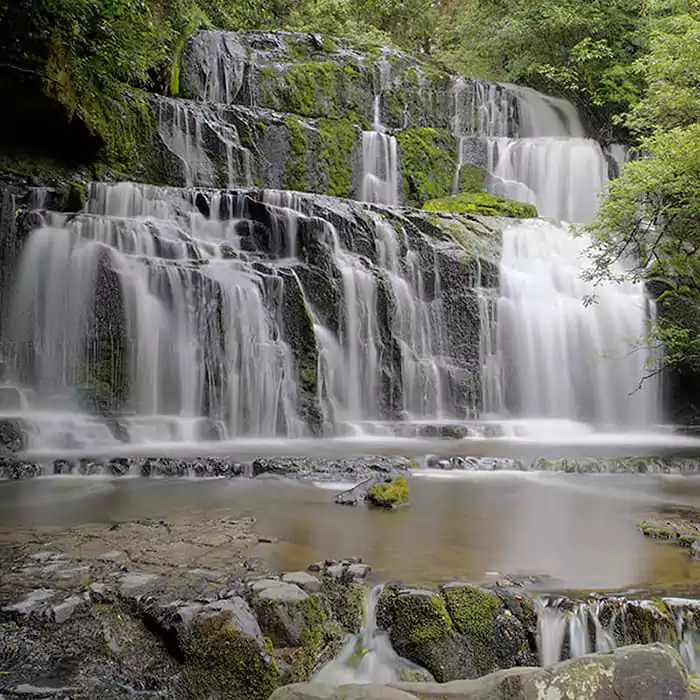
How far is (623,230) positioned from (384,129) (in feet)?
33.2

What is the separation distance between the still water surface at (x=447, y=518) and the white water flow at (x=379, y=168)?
11748mm

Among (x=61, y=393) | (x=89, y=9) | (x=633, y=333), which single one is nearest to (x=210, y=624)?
(x=61, y=393)

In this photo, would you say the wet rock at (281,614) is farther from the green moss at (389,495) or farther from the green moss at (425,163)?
the green moss at (425,163)

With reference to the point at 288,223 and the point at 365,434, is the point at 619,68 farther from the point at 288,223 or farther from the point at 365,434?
the point at 365,434

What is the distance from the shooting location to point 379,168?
1831 cm

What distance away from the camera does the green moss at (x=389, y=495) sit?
5957 mm

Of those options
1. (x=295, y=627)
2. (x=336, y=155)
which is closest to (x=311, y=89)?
(x=336, y=155)

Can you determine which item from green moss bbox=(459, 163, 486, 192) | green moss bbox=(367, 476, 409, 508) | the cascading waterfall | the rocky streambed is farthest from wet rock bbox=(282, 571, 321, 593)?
green moss bbox=(459, 163, 486, 192)

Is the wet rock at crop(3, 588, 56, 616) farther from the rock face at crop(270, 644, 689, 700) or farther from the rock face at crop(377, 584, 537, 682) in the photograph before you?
the rock face at crop(377, 584, 537, 682)

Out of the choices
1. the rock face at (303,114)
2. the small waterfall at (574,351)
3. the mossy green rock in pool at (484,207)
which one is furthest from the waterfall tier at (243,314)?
the rock face at (303,114)

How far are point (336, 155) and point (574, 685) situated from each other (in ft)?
54.9

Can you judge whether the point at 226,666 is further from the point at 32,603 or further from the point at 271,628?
the point at 32,603

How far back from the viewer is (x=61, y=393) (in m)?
9.78

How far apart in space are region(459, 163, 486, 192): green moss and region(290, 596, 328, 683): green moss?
56.6 ft
